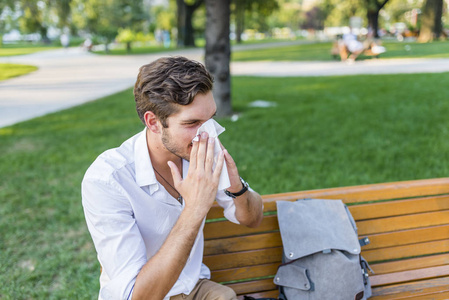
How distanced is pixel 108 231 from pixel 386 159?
4418 mm

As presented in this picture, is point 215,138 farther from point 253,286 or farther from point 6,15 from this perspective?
point 6,15

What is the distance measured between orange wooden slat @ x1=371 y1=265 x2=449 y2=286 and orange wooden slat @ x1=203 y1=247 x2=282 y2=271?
62 cm

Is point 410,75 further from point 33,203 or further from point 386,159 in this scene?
point 33,203

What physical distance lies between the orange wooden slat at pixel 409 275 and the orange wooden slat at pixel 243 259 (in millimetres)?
619

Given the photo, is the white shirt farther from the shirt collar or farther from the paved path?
the paved path

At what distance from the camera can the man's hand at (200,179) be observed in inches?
64.3

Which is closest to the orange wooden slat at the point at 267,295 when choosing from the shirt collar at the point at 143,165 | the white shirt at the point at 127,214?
the white shirt at the point at 127,214

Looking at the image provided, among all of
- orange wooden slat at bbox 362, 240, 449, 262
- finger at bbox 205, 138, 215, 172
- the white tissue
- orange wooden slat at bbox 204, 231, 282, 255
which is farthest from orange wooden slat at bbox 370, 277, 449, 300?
finger at bbox 205, 138, 215, 172

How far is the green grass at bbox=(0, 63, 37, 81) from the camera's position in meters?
14.5

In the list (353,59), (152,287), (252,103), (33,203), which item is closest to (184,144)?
(152,287)

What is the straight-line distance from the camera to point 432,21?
28078 millimetres

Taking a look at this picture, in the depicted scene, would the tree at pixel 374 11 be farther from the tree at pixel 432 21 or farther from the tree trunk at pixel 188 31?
the tree trunk at pixel 188 31

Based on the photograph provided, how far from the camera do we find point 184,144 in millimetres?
1777

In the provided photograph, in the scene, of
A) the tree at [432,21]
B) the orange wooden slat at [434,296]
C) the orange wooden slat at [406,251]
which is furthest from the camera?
the tree at [432,21]
